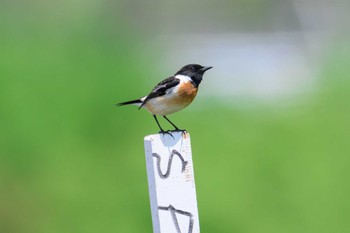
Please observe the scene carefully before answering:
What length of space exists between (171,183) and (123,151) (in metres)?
→ 5.29

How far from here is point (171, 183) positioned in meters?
4.43

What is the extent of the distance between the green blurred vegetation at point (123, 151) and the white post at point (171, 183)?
4.14 m

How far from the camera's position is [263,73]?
16.9 meters

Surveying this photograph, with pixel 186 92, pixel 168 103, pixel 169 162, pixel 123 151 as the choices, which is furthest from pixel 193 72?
pixel 123 151

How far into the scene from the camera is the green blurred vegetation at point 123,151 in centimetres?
891

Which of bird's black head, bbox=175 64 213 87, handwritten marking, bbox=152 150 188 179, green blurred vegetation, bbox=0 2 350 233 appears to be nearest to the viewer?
handwritten marking, bbox=152 150 188 179

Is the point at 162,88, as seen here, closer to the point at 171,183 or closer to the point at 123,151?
the point at 171,183

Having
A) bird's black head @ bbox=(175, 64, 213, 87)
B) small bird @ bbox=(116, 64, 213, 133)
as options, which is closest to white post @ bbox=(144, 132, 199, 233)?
small bird @ bbox=(116, 64, 213, 133)

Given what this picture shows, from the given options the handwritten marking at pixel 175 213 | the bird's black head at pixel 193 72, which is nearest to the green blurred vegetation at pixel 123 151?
the bird's black head at pixel 193 72

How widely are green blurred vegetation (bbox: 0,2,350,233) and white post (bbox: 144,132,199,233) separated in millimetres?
4139

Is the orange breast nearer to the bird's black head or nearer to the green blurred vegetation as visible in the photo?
the bird's black head

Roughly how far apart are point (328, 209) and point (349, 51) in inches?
155

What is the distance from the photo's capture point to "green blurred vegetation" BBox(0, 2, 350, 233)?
891cm

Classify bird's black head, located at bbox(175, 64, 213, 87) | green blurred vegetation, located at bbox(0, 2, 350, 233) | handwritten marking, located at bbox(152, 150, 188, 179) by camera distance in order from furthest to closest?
1. green blurred vegetation, located at bbox(0, 2, 350, 233)
2. bird's black head, located at bbox(175, 64, 213, 87)
3. handwritten marking, located at bbox(152, 150, 188, 179)
